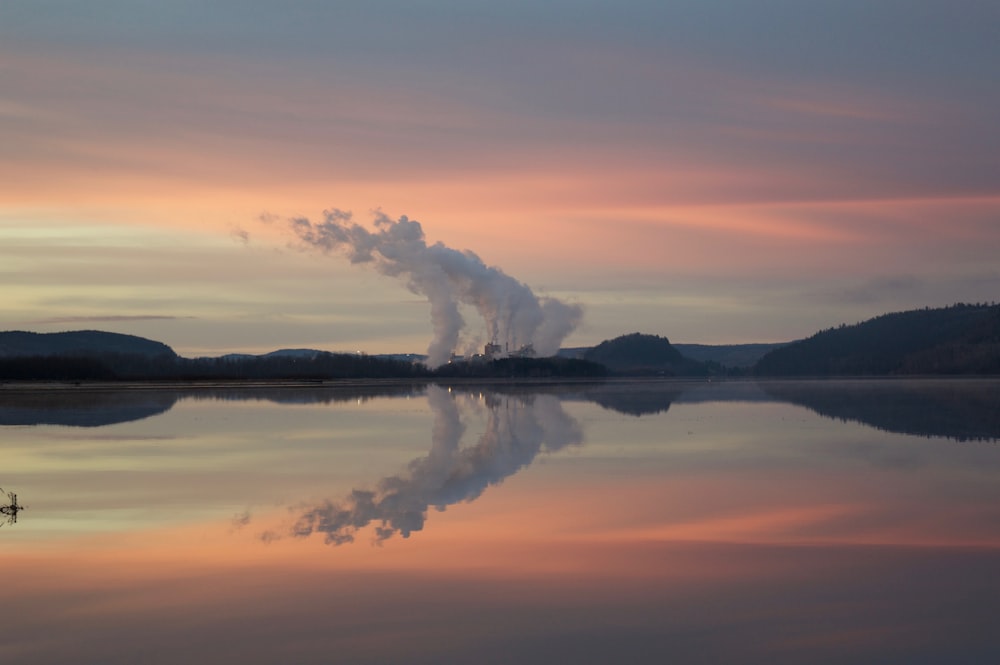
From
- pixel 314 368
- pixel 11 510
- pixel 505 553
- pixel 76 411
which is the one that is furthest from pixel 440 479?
pixel 314 368

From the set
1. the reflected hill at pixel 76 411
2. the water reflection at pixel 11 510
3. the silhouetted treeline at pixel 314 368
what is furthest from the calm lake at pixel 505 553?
the silhouetted treeline at pixel 314 368

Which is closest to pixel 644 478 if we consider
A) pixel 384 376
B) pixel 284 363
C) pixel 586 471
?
pixel 586 471

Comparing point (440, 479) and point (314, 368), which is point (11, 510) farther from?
point (314, 368)

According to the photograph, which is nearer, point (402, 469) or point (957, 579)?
point (957, 579)

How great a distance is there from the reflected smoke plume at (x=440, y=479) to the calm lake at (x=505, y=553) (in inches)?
4.4

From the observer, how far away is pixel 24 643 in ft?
30.0

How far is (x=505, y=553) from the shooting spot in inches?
505

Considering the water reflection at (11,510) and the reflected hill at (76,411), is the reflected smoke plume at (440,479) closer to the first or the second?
the water reflection at (11,510)

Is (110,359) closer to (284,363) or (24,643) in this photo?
(284,363)

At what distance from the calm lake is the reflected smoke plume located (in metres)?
0.11

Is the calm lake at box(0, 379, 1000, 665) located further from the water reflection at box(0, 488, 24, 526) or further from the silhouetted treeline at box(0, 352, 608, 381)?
the silhouetted treeline at box(0, 352, 608, 381)

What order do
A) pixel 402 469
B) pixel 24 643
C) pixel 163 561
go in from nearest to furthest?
pixel 24 643, pixel 163 561, pixel 402 469

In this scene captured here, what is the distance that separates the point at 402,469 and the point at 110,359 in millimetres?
142996

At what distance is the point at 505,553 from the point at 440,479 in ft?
24.1
